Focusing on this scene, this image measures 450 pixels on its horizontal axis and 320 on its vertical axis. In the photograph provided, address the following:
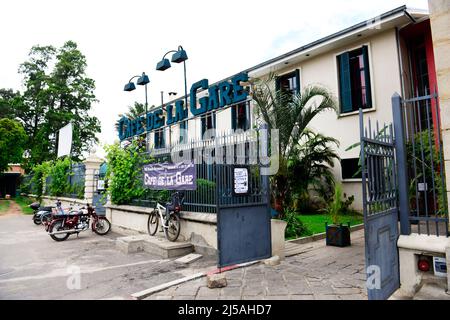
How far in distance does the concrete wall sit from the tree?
29.0 m

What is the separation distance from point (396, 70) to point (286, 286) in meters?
9.57

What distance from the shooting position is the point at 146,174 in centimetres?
929

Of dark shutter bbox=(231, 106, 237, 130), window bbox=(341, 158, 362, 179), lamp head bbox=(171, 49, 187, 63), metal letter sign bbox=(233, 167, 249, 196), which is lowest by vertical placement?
metal letter sign bbox=(233, 167, 249, 196)

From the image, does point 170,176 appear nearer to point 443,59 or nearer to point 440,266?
point 440,266

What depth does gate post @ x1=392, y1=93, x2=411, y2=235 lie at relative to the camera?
13.6 ft

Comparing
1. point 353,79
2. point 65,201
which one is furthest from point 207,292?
point 65,201

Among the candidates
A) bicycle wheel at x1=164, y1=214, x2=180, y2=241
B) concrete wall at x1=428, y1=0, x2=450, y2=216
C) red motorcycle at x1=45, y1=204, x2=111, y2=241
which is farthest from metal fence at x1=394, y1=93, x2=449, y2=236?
red motorcycle at x1=45, y1=204, x2=111, y2=241

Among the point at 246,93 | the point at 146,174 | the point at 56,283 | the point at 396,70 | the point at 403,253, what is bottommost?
the point at 56,283

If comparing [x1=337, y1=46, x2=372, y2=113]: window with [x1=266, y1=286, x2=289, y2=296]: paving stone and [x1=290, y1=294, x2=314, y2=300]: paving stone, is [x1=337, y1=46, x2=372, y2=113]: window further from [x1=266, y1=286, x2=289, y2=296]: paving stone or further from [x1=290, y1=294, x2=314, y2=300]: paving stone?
[x1=290, y1=294, x2=314, y2=300]: paving stone

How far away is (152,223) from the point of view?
8.62m

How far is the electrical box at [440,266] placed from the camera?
367 cm
